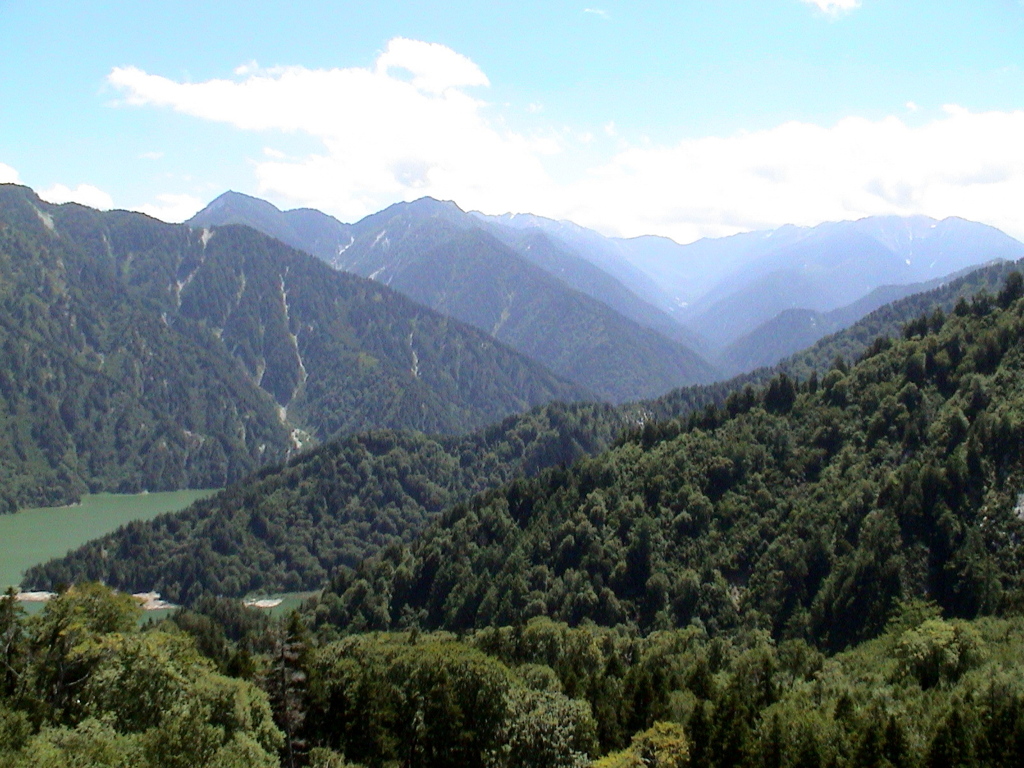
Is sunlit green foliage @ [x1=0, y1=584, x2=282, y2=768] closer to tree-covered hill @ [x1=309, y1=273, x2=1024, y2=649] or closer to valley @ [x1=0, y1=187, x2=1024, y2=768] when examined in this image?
valley @ [x1=0, y1=187, x2=1024, y2=768]

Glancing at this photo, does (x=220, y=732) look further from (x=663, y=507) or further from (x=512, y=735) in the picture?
(x=663, y=507)

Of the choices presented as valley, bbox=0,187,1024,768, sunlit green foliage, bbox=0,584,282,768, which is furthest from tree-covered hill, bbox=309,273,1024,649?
sunlit green foliage, bbox=0,584,282,768

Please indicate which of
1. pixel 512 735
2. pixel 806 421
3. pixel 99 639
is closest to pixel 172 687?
pixel 99 639

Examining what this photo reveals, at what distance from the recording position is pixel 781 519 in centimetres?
12681

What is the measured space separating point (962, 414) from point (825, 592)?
34629 millimetres

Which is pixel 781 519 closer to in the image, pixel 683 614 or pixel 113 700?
pixel 683 614

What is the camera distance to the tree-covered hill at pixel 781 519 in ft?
347

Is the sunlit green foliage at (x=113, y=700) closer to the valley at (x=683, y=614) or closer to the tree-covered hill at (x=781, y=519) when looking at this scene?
the valley at (x=683, y=614)

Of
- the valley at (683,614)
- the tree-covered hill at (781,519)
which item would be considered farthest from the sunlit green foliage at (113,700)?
the tree-covered hill at (781,519)

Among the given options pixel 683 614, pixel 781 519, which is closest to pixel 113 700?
pixel 683 614

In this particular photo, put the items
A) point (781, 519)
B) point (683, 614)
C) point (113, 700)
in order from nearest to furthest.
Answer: point (113, 700)
point (683, 614)
point (781, 519)

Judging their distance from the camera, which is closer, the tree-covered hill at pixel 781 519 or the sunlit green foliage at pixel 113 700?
the sunlit green foliage at pixel 113 700

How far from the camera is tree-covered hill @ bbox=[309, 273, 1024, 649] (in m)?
106

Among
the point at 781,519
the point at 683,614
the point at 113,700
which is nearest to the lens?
the point at 113,700
